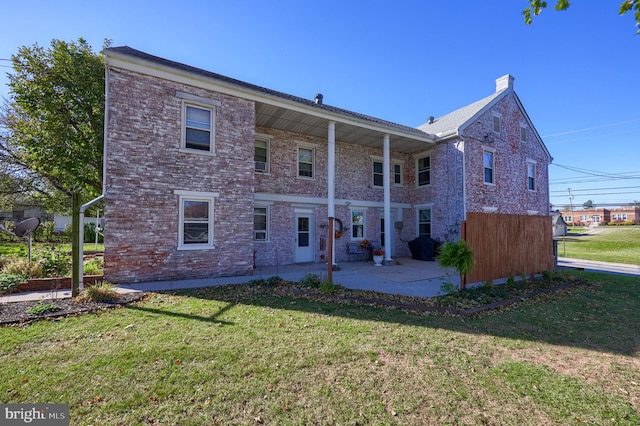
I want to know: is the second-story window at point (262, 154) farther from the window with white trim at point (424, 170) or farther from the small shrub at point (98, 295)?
the window with white trim at point (424, 170)

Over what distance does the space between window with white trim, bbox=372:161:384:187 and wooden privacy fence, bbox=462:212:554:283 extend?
6.89m

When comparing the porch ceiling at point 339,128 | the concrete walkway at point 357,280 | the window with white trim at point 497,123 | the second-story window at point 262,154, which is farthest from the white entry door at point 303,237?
the window with white trim at point 497,123

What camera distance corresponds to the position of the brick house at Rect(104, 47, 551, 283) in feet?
25.4

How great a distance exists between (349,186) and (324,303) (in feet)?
26.7

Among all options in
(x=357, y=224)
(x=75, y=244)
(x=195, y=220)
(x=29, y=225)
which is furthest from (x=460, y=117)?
(x=29, y=225)

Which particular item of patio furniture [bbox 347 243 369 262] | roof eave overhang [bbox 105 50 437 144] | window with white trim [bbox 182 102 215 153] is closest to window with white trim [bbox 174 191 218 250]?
window with white trim [bbox 182 102 215 153]

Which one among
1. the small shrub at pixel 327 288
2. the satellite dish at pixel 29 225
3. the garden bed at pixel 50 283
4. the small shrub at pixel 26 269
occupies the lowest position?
the small shrub at pixel 327 288

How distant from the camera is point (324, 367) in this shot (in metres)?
3.45

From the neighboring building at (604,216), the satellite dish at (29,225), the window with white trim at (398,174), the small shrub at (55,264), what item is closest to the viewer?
the small shrub at (55,264)

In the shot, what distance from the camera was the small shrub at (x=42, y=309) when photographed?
16.7 feet

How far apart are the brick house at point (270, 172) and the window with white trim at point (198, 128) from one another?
0.03m

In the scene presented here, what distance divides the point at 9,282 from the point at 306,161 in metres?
10.0

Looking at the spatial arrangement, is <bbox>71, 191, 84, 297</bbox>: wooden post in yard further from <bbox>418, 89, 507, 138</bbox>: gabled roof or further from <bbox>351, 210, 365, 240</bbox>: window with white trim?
<bbox>418, 89, 507, 138</bbox>: gabled roof

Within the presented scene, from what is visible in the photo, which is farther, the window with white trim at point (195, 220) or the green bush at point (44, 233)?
the green bush at point (44, 233)
